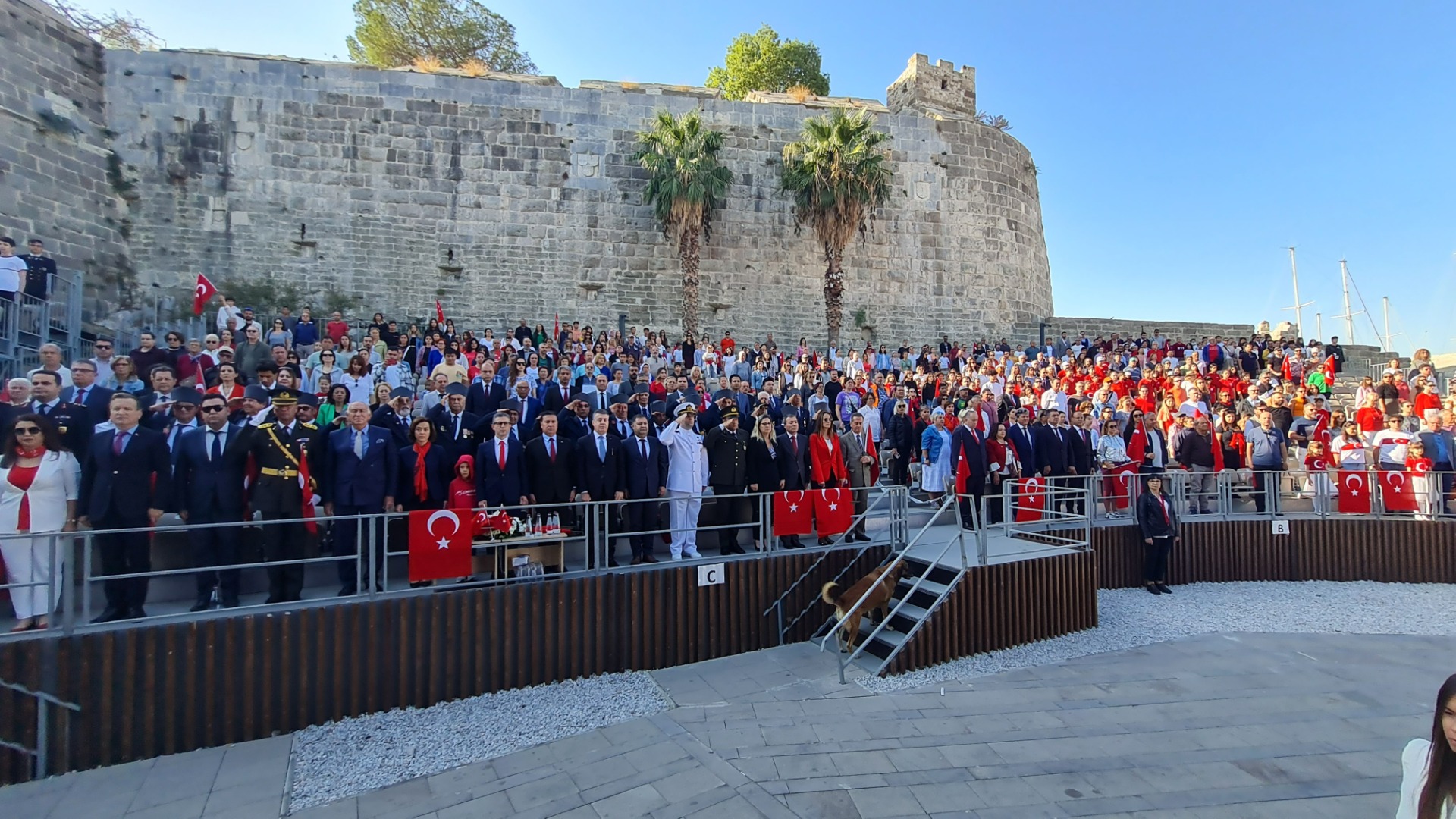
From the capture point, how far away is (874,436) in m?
11.8

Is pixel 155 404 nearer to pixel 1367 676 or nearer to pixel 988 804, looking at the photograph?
pixel 988 804

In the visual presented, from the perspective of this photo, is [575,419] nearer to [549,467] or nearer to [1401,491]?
[549,467]

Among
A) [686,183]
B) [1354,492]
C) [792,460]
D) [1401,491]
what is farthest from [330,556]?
[686,183]

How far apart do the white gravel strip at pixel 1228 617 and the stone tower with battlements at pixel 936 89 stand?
19.6 meters

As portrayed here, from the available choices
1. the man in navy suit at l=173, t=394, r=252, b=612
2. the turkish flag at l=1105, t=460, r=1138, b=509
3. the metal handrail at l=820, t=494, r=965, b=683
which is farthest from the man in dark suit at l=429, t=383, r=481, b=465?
the turkish flag at l=1105, t=460, r=1138, b=509

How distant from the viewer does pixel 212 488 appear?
20.7ft

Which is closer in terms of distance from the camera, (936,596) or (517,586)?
(517,586)

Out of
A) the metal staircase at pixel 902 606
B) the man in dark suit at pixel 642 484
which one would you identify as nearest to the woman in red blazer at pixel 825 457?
the metal staircase at pixel 902 606

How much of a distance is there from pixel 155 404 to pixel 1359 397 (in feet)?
65.5

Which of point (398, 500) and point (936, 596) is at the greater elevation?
point (398, 500)

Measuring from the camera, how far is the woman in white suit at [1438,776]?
8.20ft

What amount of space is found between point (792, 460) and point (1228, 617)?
6.07 m

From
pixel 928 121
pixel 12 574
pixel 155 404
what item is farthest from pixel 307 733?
pixel 928 121

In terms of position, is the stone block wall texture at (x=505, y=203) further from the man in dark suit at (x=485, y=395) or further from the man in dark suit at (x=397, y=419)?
the man in dark suit at (x=397, y=419)
